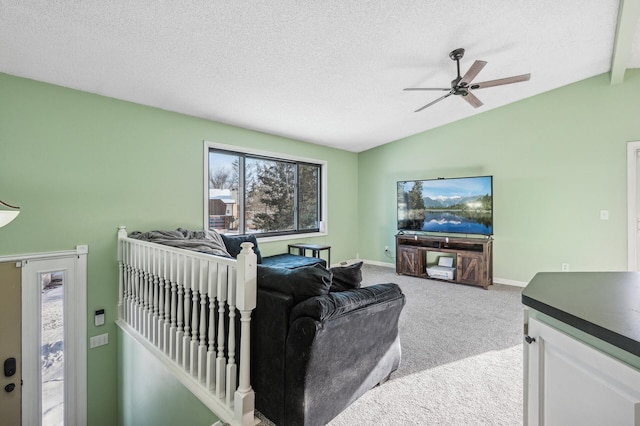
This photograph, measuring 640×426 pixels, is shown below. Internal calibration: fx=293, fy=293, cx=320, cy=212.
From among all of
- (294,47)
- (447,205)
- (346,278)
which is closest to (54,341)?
(346,278)

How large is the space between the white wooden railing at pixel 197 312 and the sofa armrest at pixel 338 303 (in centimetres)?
32

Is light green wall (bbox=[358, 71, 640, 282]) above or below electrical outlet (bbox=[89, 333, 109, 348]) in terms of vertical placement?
above

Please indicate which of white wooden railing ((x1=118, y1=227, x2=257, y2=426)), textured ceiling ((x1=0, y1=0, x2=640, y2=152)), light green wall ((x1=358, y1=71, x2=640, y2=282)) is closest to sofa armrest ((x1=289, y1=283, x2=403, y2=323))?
white wooden railing ((x1=118, y1=227, x2=257, y2=426))

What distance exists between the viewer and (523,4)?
2.35 meters

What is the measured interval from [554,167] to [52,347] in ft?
20.8

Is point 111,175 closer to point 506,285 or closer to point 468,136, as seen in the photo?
point 468,136

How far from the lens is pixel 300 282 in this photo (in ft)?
5.35

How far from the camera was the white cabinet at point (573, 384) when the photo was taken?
0.72 m

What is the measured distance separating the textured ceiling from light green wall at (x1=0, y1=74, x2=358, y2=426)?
0.69ft

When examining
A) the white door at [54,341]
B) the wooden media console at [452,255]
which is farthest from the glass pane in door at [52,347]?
the wooden media console at [452,255]

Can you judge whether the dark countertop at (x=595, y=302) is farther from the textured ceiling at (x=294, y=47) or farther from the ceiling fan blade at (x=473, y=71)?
the textured ceiling at (x=294, y=47)

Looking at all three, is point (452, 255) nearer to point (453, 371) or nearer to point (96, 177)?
point (453, 371)

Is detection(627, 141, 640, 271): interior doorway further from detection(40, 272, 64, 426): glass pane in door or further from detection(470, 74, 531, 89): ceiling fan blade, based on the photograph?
detection(40, 272, 64, 426): glass pane in door

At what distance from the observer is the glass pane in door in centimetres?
259
